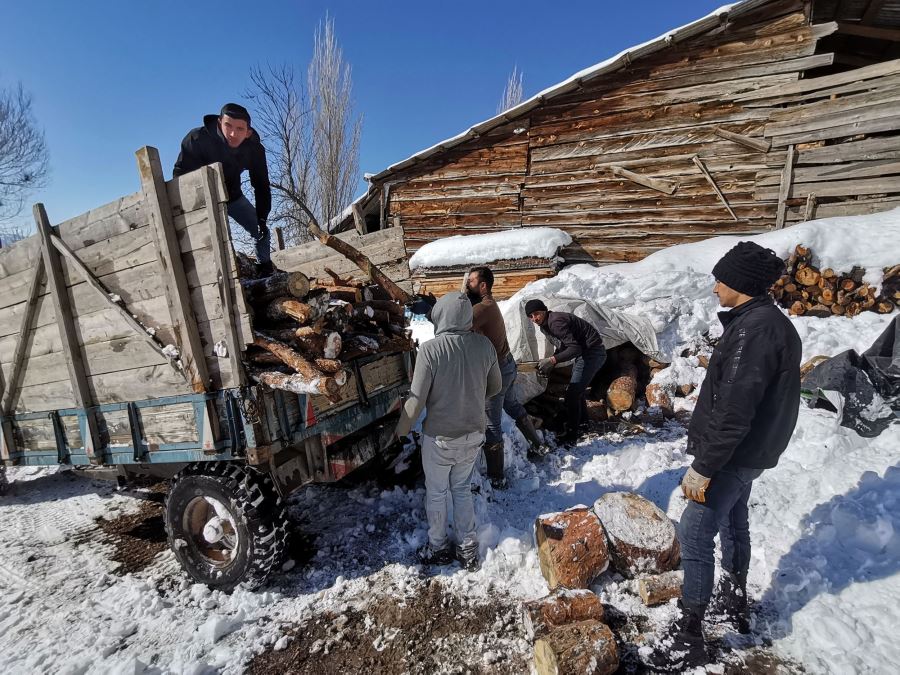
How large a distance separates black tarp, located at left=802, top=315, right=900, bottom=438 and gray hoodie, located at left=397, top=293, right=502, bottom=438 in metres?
3.48

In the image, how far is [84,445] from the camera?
10.8ft

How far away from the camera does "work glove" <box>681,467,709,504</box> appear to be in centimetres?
213

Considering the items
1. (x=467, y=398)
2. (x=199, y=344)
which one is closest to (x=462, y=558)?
(x=467, y=398)

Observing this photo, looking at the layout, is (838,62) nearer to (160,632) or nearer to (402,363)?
(402,363)

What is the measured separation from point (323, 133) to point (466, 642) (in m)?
22.7

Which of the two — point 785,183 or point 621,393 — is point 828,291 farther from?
point 621,393

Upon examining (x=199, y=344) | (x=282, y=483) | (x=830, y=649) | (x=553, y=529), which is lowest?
(x=830, y=649)

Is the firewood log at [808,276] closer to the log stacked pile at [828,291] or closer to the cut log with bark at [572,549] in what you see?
the log stacked pile at [828,291]

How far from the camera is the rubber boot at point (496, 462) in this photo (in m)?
4.15

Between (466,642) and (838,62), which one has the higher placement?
(838,62)

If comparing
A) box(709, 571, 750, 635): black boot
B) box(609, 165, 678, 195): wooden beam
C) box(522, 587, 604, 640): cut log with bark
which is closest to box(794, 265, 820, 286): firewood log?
box(609, 165, 678, 195): wooden beam

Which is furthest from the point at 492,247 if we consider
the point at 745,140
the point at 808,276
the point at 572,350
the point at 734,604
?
the point at 734,604

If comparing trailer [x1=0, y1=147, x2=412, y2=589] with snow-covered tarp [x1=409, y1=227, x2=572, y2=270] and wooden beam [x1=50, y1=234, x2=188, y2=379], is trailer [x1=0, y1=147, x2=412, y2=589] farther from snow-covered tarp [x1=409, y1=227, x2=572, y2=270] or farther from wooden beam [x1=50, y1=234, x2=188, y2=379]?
snow-covered tarp [x1=409, y1=227, x2=572, y2=270]

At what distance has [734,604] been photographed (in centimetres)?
246
